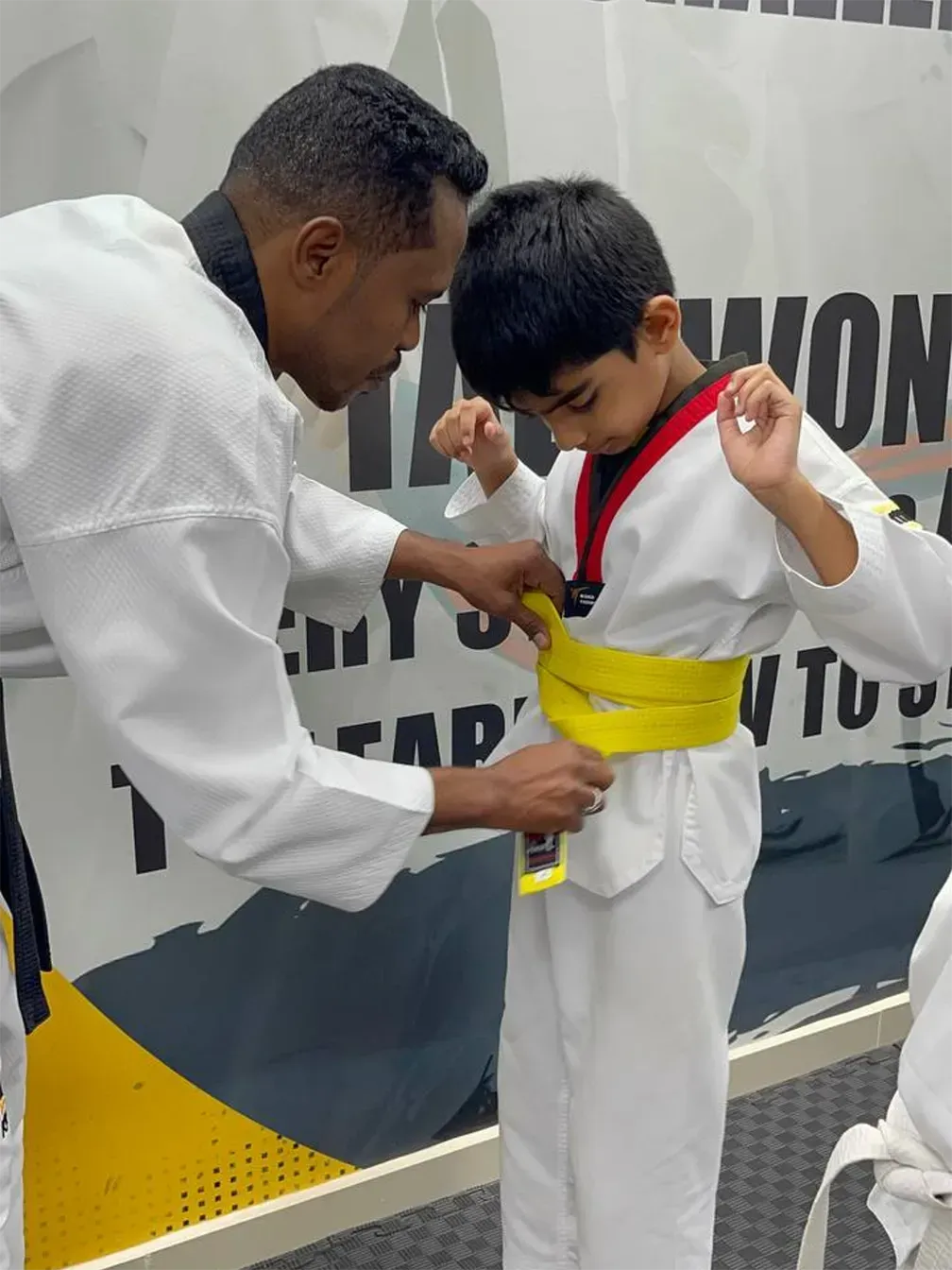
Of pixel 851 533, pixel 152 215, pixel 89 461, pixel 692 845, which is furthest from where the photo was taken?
pixel 692 845

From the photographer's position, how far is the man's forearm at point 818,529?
1102 mm

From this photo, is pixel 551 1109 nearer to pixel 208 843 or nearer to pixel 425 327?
pixel 208 843

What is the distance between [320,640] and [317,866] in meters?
0.68

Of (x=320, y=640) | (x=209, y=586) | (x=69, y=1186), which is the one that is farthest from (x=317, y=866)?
(x=69, y=1186)

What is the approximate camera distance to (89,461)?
87 cm

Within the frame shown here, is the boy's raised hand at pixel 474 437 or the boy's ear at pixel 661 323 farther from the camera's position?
the boy's raised hand at pixel 474 437

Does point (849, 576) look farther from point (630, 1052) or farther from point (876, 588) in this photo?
point (630, 1052)

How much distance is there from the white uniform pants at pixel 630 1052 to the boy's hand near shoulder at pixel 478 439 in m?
0.49

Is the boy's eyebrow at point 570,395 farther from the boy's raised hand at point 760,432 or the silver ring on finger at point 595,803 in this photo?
the silver ring on finger at point 595,803

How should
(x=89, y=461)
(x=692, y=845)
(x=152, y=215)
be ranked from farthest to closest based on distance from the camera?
(x=692, y=845)
(x=152, y=215)
(x=89, y=461)

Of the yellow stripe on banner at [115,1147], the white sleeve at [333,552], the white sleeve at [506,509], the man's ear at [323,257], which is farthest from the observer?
the yellow stripe on banner at [115,1147]

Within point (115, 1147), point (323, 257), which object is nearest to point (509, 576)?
point (323, 257)

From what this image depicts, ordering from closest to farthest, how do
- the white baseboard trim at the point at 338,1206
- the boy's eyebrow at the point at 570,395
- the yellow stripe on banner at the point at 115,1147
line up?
the boy's eyebrow at the point at 570,395 < the yellow stripe on banner at the point at 115,1147 < the white baseboard trim at the point at 338,1206

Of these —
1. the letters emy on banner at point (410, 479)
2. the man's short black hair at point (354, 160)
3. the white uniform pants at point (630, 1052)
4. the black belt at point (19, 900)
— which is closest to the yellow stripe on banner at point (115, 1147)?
the letters emy on banner at point (410, 479)
